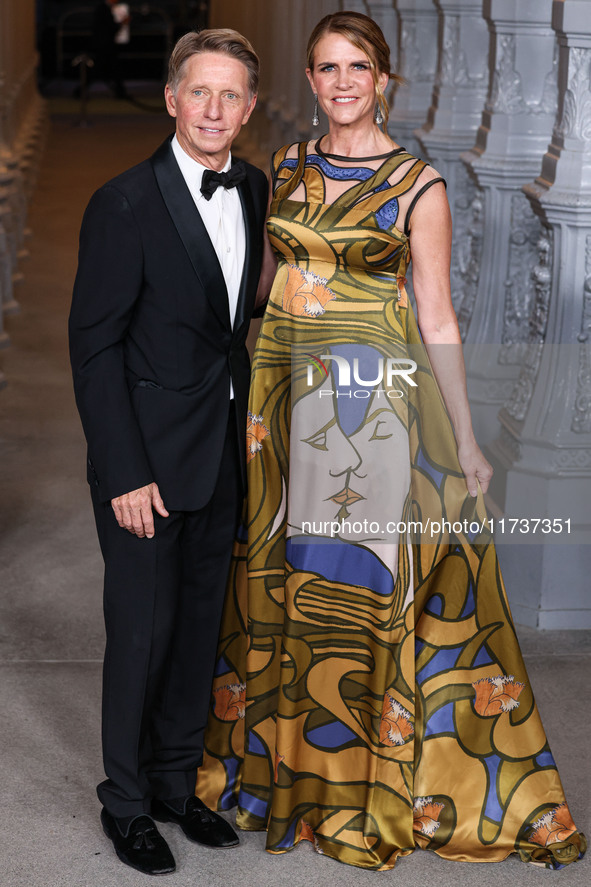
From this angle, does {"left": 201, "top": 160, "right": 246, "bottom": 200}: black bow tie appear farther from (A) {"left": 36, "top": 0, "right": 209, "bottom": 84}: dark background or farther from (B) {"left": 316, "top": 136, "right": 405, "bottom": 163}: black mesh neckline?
(A) {"left": 36, "top": 0, "right": 209, "bottom": 84}: dark background

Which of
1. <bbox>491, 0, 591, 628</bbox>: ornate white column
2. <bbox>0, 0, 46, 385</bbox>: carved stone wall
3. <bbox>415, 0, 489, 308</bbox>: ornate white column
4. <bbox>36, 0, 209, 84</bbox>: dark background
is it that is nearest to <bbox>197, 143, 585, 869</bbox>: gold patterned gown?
<bbox>491, 0, 591, 628</bbox>: ornate white column

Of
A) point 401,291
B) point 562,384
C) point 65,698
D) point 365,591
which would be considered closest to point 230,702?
point 365,591

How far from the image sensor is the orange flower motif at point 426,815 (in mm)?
2883

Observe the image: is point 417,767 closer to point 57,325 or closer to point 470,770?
point 470,770

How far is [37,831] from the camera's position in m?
2.95

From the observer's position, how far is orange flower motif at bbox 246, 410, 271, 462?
2773 millimetres

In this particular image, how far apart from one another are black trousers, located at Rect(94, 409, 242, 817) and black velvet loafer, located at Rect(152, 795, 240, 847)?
33 millimetres

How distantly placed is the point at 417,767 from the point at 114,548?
34.0 inches

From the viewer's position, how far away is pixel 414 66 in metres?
6.59

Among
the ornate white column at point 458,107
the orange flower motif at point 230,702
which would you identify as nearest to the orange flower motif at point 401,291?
the orange flower motif at point 230,702

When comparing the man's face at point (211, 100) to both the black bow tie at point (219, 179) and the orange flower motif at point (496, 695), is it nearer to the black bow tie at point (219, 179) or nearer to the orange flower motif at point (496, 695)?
A: the black bow tie at point (219, 179)

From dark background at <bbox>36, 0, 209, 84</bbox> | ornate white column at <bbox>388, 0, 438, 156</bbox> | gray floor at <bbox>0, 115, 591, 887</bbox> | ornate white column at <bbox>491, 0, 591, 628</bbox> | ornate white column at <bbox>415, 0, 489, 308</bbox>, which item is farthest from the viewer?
dark background at <bbox>36, 0, 209, 84</bbox>

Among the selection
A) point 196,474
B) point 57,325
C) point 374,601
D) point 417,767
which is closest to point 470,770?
point 417,767

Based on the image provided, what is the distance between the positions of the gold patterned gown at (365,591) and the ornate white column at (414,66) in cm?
390
